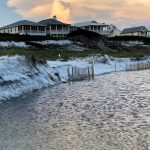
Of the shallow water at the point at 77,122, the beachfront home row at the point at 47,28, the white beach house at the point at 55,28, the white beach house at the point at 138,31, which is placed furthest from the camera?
the white beach house at the point at 138,31

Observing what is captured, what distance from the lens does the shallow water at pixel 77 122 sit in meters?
18.6

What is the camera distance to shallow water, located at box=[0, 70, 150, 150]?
1864 centimetres

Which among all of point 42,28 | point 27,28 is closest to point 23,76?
point 27,28

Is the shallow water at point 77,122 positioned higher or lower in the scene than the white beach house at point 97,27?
lower

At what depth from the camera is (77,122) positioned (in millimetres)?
23984

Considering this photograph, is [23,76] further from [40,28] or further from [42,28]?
[42,28]

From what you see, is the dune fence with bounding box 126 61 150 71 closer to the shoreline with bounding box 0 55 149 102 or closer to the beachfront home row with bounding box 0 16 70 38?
the shoreline with bounding box 0 55 149 102

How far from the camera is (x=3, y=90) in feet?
116

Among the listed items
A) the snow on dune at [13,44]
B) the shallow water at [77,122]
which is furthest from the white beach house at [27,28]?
the shallow water at [77,122]

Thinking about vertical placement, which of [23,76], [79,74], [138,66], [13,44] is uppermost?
[13,44]

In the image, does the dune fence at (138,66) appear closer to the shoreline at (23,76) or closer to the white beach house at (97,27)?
the shoreline at (23,76)

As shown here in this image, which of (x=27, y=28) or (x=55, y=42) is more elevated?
(x=27, y=28)

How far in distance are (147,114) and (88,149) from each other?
8868mm

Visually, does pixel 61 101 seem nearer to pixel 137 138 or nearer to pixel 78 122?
pixel 78 122
